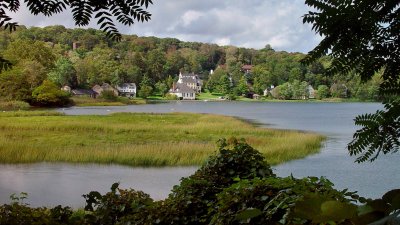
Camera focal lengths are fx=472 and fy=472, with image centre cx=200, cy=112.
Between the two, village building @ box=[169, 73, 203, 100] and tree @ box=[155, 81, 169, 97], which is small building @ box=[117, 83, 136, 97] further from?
village building @ box=[169, 73, 203, 100]

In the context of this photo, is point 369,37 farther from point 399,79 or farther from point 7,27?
point 7,27

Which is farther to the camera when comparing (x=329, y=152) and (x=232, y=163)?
(x=329, y=152)

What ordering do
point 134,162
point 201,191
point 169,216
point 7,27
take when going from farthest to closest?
point 134,162, point 201,191, point 169,216, point 7,27

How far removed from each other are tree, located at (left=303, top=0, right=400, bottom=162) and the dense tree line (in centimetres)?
2982

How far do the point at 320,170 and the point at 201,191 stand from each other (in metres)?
11.4

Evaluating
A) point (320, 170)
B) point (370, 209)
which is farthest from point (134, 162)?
point (370, 209)

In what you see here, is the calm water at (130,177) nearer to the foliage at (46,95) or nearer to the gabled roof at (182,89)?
the foliage at (46,95)

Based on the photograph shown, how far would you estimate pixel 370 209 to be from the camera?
456 mm

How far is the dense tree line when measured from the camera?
172 ft

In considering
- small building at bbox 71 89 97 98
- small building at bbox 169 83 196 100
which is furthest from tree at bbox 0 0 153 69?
small building at bbox 169 83 196 100

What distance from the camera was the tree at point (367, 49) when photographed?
4.58ft

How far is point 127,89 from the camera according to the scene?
8906 cm

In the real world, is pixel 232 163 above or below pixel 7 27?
below

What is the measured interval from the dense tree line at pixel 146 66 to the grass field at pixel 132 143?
8075 mm
